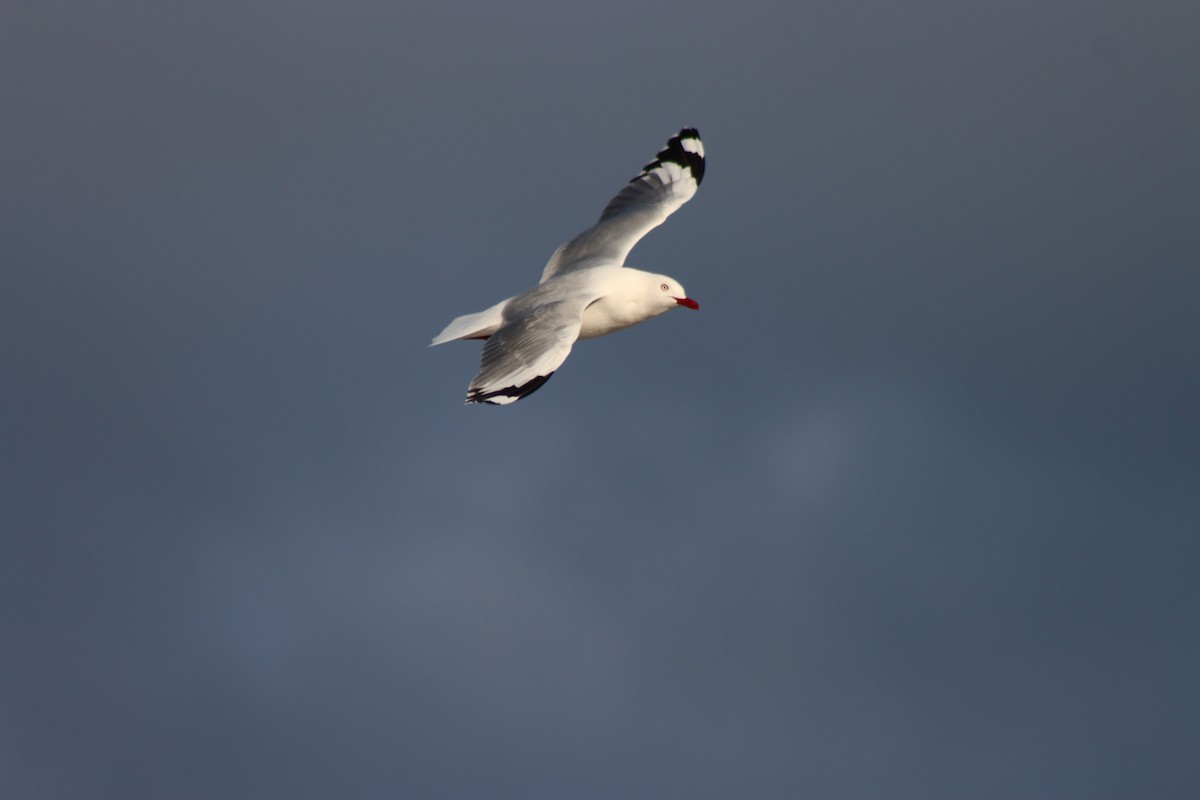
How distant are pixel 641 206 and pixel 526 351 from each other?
629cm

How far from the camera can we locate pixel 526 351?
52.5 feet

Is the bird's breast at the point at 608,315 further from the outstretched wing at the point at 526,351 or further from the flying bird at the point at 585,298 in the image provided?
the outstretched wing at the point at 526,351

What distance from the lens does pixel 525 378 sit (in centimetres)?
1559

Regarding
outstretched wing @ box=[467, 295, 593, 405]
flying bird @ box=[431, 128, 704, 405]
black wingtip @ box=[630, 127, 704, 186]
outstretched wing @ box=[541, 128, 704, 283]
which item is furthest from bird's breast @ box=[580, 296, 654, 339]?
black wingtip @ box=[630, 127, 704, 186]

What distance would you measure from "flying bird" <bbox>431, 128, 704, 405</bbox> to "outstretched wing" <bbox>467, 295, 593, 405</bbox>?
1 centimetres

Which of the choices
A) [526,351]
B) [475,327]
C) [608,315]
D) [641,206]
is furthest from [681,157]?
[526,351]

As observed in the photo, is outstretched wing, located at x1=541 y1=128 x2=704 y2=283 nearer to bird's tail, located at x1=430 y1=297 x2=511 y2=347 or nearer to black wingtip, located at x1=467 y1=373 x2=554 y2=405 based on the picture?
bird's tail, located at x1=430 y1=297 x2=511 y2=347

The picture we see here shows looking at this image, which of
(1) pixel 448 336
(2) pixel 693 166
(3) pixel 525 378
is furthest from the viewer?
(2) pixel 693 166

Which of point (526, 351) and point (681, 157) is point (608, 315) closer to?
point (526, 351)

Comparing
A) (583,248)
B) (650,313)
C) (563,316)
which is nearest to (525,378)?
(563,316)

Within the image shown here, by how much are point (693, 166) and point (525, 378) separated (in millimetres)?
8271

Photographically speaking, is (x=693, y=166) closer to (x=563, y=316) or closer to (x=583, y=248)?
(x=583, y=248)

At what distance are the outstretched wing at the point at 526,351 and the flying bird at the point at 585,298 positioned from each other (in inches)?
0.4

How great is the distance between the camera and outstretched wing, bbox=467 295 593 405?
15523mm
